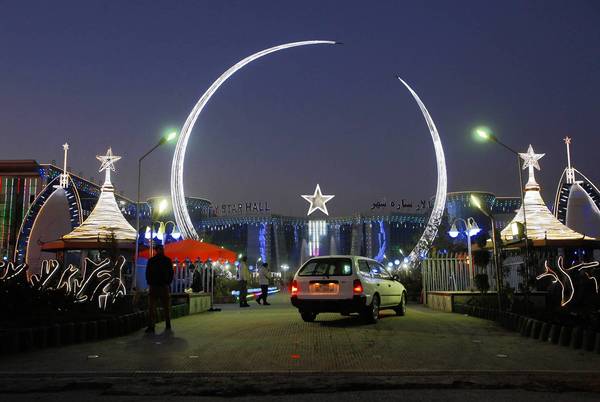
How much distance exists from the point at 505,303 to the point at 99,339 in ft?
34.0

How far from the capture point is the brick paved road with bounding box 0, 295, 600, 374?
8.10 metres

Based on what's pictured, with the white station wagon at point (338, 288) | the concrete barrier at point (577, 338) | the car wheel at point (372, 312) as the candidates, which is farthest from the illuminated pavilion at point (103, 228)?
the concrete barrier at point (577, 338)

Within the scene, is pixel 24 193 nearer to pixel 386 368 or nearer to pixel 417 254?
pixel 417 254

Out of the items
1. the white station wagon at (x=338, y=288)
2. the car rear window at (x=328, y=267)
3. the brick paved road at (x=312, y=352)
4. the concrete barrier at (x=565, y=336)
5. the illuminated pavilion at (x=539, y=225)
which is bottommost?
the brick paved road at (x=312, y=352)

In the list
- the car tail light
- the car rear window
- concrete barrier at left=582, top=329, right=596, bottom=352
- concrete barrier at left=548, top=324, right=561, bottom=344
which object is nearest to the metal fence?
the car rear window

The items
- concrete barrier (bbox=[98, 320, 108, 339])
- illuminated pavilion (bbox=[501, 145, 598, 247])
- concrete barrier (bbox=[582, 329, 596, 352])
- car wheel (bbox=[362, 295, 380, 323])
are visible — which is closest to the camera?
concrete barrier (bbox=[582, 329, 596, 352])

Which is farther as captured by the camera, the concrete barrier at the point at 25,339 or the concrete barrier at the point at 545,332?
the concrete barrier at the point at 545,332

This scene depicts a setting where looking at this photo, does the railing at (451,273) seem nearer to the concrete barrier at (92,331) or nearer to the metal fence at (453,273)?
the metal fence at (453,273)

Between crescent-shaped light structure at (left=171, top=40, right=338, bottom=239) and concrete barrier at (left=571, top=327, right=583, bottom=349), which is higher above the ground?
crescent-shaped light structure at (left=171, top=40, right=338, bottom=239)

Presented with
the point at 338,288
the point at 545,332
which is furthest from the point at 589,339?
the point at 338,288

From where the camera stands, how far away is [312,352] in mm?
9375

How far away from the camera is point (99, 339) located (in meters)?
11.2

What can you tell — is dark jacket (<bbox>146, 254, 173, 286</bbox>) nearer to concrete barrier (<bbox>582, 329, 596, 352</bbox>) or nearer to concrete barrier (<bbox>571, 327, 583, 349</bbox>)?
concrete barrier (<bbox>571, 327, 583, 349</bbox>)

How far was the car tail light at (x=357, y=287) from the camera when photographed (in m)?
13.7
